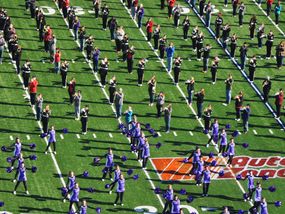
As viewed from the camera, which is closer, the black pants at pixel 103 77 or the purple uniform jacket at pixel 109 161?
the purple uniform jacket at pixel 109 161

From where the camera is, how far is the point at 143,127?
46.6 meters

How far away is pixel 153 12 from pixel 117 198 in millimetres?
20652

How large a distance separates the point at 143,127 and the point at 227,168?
4663 mm

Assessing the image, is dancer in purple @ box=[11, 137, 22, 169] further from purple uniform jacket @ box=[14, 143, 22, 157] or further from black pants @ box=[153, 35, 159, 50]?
black pants @ box=[153, 35, 159, 50]

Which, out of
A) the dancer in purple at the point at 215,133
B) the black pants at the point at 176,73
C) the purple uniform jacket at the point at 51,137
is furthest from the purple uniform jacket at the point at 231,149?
the black pants at the point at 176,73

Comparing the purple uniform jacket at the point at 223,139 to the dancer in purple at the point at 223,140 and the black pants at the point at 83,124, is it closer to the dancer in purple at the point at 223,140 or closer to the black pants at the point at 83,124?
the dancer in purple at the point at 223,140

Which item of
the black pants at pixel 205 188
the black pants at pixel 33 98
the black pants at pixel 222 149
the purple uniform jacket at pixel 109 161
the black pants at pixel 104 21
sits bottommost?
the black pants at pixel 205 188

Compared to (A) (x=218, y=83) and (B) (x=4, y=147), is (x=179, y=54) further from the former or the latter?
(B) (x=4, y=147)

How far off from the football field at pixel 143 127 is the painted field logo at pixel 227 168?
41 millimetres

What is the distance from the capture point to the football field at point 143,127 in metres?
41.3

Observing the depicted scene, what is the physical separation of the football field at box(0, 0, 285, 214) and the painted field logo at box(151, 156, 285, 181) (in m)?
0.04

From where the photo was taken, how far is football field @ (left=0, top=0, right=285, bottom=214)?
4131 centimetres

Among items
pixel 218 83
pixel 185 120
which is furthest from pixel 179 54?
pixel 185 120

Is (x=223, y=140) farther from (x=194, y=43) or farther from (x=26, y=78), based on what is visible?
(x=194, y=43)
